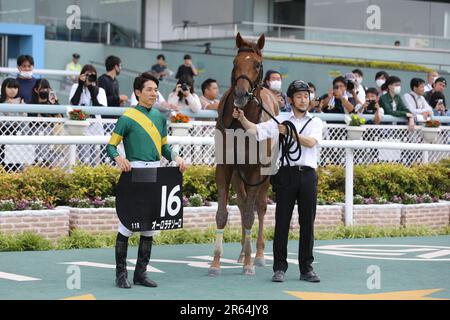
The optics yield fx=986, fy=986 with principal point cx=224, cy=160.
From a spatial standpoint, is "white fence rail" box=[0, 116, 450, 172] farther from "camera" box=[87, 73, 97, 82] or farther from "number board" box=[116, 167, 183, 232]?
"number board" box=[116, 167, 183, 232]

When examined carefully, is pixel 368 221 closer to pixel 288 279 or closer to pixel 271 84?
pixel 271 84

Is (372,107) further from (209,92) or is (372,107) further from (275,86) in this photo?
(275,86)

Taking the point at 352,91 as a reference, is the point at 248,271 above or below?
below

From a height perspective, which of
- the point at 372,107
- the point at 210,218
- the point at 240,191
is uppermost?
the point at 372,107

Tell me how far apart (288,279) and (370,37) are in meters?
20.7

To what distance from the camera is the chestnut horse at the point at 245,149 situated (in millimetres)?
8461

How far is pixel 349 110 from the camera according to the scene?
46.5 ft

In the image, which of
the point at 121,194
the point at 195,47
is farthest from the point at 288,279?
the point at 195,47

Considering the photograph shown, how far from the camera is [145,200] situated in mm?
7707

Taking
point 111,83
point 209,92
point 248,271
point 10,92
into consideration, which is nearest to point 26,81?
point 10,92

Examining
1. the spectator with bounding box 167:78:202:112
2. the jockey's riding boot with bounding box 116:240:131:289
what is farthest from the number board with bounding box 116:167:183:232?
the spectator with bounding box 167:78:202:112

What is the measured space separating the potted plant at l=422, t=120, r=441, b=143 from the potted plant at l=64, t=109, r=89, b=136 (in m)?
5.24

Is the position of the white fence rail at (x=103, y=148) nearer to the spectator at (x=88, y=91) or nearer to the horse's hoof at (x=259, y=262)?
the spectator at (x=88, y=91)

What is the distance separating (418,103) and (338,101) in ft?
4.47
